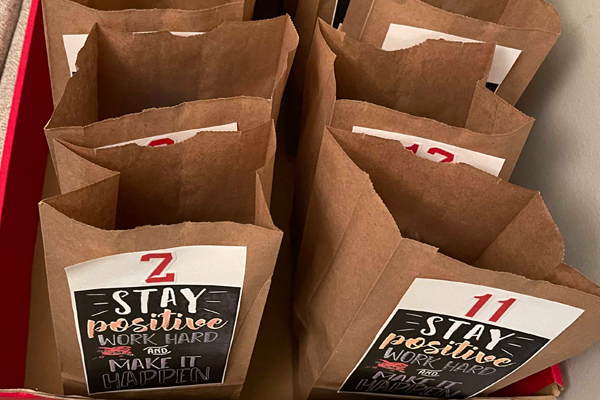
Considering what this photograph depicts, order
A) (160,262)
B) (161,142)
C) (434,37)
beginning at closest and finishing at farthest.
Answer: (160,262) < (161,142) < (434,37)

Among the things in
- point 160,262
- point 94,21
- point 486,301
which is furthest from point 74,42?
point 486,301

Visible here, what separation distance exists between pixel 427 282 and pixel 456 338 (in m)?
0.10

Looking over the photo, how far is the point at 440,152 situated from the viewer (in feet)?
2.05

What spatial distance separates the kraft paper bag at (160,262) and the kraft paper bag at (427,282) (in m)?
0.09

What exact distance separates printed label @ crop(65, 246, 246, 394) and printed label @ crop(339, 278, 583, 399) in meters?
0.17

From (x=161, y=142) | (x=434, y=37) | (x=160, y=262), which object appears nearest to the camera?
(x=160, y=262)

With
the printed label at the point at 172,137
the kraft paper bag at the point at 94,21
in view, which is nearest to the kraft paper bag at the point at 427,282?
the printed label at the point at 172,137

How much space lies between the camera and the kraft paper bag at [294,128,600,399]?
0.52 m

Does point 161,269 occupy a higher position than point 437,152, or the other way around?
point 437,152

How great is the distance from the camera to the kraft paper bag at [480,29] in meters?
0.68

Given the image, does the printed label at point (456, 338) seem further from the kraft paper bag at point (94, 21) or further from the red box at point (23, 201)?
the kraft paper bag at point (94, 21)

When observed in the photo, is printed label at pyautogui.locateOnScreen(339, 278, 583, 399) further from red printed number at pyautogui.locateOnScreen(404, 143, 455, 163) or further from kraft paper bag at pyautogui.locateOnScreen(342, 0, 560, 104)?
kraft paper bag at pyautogui.locateOnScreen(342, 0, 560, 104)

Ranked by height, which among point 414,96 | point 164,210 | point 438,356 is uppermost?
point 414,96

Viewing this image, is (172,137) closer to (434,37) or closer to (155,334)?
(155,334)
